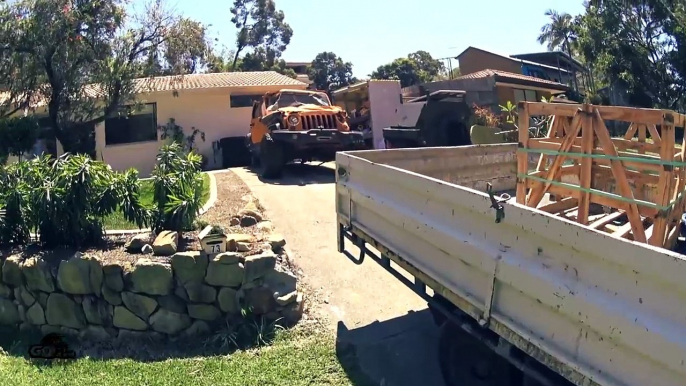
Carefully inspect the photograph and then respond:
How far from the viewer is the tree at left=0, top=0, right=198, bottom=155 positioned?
11.3 meters

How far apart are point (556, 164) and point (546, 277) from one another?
1459 mm

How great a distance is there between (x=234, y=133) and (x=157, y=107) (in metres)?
2.44

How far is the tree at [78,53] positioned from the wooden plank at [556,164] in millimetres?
9931

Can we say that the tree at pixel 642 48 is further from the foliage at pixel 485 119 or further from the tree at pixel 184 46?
the tree at pixel 184 46

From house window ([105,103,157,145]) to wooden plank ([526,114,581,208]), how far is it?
51.1 feet

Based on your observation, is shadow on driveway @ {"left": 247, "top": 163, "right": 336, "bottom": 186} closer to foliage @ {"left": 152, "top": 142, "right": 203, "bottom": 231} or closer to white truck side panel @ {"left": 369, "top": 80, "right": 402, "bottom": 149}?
white truck side panel @ {"left": 369, "top": 80, "right": 402, "bottom": 149}

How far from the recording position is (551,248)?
2975 millimetres

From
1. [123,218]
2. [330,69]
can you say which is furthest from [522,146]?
[330,69]

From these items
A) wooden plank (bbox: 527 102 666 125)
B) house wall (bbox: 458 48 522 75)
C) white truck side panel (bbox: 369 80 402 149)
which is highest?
house wall (bbox: 458 48 522 75)

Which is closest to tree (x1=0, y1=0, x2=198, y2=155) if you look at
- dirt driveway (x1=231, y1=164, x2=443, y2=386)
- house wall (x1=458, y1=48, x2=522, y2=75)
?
dirt driveway (x1=231, y1=164, x2=443, y2=386)

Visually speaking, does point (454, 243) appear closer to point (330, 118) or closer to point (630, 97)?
point (330, 118)

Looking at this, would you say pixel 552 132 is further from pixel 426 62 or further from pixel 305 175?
pixel 426 62

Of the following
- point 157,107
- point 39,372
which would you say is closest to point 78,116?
point 157,107

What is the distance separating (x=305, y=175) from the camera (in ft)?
44.6
